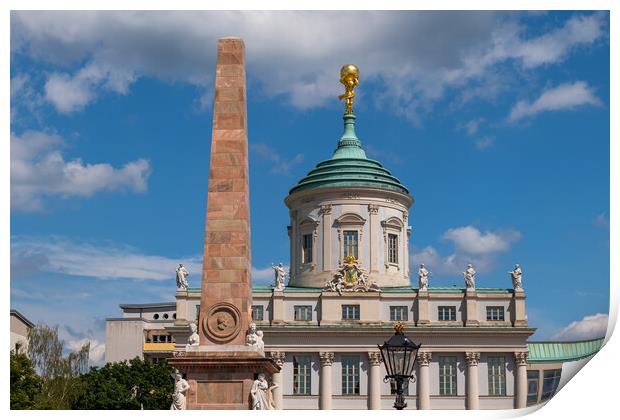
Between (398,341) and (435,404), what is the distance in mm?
57122

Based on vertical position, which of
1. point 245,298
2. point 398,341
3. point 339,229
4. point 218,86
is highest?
point 339,229

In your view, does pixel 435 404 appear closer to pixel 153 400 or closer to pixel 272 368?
pixel 153 400

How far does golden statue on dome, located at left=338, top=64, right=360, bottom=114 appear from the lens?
302 feet

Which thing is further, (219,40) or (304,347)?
(304,347)

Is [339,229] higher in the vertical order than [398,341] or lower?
higher

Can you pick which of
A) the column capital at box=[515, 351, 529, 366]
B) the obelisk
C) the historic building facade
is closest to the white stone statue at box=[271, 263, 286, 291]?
the historic building facade

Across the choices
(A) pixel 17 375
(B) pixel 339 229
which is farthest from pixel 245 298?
(B) pixel 339 229

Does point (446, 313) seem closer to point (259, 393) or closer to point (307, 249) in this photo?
point (307, 249)

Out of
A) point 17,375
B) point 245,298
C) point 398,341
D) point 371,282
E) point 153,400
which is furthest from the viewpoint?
point 371,282

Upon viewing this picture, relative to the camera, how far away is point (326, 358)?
82750 mm

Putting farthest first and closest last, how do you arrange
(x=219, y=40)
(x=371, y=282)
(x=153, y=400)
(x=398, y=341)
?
(x=371, y=282) < (x=153, y=400) < (x=219, y=40) < (x=398, y=341)

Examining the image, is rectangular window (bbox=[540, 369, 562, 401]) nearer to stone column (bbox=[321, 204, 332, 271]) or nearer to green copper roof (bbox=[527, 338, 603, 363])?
green copper roof (bbox=[527, 338, 603, 363])

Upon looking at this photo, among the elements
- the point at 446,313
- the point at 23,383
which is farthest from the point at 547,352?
the point at 23,383

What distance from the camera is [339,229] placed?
292 feet
